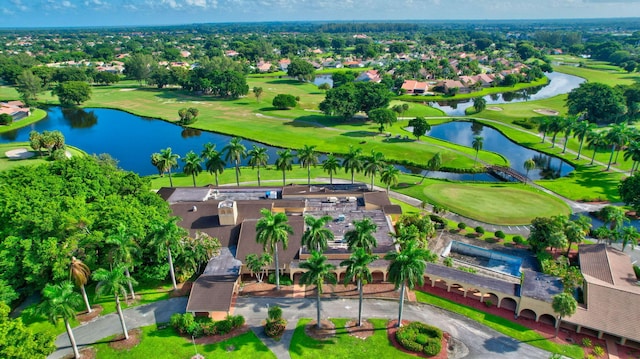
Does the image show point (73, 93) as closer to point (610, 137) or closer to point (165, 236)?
point (165, 236)

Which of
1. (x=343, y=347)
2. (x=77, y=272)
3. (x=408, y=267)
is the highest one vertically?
(x=408, y=267)

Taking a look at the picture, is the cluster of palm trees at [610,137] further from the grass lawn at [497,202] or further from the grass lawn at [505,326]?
the grass lawn at [505,326]

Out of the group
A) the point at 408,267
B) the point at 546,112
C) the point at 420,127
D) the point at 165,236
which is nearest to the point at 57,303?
the point at 165,236

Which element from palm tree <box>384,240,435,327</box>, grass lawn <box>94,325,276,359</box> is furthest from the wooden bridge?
grass lawn <box>94,325,276,359</box>

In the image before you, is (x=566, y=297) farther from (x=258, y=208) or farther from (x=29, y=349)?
(x=29, y=349)

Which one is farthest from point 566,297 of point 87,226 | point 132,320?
point 87,226

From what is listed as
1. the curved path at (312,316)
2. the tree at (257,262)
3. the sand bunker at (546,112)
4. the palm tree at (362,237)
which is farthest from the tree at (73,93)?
the sand bunker at (546,112)
